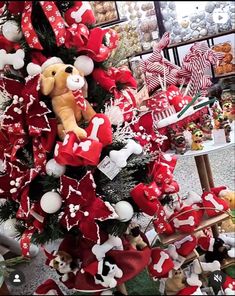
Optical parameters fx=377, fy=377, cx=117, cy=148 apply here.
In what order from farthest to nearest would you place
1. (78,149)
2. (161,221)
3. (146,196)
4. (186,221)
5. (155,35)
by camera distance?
(155,35)
(186,221)
(161,221)
(146,196)
(78,149)

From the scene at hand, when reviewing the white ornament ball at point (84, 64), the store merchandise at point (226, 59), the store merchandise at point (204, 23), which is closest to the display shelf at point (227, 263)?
the white ornament ball at point (84, 64)

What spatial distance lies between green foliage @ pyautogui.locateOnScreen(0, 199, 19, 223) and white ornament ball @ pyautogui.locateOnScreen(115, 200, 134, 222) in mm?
329

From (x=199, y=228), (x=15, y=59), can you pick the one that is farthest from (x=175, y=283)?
(x=15, y=59)

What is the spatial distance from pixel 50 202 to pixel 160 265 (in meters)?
0.51

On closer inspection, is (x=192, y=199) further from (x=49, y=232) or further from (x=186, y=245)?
(x=49, y=232)

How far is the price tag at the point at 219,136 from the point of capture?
61.1 inches

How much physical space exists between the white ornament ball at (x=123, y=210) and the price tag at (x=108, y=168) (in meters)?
0.09

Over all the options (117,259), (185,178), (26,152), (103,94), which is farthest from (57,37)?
(185,178)

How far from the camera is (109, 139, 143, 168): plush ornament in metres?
1.06

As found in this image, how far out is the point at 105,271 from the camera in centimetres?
120

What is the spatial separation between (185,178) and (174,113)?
2.18 feet

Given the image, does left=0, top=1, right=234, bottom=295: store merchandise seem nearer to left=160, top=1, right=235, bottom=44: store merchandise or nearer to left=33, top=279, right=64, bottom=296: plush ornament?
left=33, top=279, right=64, bottom=296: plush ornament

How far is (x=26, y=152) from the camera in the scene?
1.11m

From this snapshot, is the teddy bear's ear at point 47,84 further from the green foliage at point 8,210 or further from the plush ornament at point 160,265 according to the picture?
the plush ornament at point 160,265
